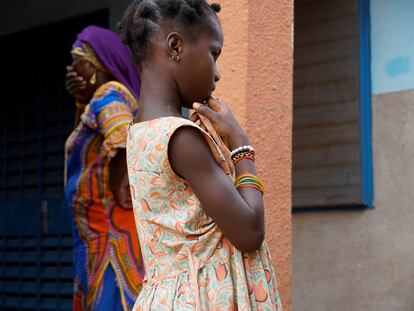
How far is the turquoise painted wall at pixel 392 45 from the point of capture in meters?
4.14

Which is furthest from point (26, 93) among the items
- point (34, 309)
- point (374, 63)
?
point (374, 63)

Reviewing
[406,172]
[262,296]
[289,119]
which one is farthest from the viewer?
[406,172]

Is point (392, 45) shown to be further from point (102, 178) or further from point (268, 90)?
point (102, 178)

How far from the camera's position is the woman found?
12.4 feet

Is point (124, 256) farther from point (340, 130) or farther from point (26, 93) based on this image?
point (26, 93)

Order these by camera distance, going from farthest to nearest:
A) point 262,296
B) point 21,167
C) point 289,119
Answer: point 21,167 < point 289,119 < point 262,296

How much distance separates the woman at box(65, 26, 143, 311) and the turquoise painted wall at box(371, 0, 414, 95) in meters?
1.30

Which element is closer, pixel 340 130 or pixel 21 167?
pixel 340 130

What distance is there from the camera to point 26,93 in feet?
19.6

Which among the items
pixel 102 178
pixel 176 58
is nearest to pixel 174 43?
pixel 176 58

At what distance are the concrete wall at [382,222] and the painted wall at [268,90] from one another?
1.12 metres

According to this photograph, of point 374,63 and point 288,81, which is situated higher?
point 374,63

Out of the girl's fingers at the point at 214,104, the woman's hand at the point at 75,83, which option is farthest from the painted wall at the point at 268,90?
the woman's hand at the point at 75,83

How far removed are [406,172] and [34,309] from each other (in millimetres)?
2846
